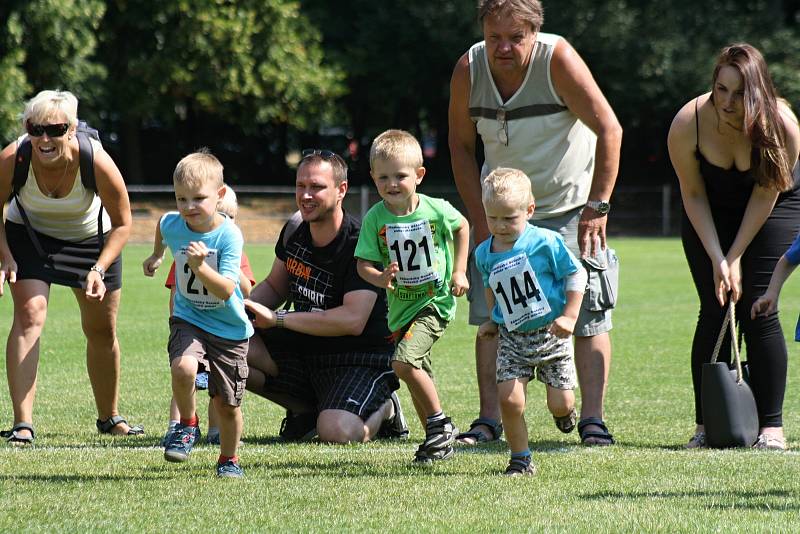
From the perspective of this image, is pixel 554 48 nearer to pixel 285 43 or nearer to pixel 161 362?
pixel 161 362

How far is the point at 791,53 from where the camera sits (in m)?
34.3

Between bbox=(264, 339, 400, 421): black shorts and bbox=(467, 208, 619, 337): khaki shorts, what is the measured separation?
2.10 feet

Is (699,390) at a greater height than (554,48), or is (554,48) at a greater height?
(554,48)

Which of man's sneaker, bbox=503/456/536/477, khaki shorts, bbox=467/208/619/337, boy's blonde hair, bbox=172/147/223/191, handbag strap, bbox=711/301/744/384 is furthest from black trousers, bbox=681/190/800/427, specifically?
boy's blonde hair, bbox=172/147/223/191

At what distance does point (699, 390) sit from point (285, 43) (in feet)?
89.7

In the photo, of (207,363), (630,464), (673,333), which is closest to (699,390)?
(630,464)

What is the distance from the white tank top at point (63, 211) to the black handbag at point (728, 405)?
341 centimetres

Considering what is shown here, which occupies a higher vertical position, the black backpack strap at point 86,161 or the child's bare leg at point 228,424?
the black backpack strap at point 86,161

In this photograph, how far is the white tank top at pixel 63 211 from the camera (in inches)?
272

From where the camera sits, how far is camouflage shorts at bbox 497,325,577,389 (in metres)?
5.67

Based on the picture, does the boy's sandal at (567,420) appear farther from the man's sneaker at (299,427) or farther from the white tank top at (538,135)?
the man's sneaker at (299,427)

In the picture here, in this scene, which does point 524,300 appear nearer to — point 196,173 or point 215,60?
point 196,173

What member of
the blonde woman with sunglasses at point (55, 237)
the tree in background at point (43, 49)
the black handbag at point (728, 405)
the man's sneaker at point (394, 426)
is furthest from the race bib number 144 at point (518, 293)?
the tree in background at point (43, 49)

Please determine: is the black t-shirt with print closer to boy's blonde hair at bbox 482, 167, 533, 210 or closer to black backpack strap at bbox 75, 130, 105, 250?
black backpack strap at bbox 75, 130, 105, 250
